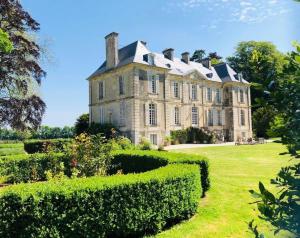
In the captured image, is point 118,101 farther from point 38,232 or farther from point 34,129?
point 38,232

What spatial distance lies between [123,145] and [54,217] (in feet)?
43.6

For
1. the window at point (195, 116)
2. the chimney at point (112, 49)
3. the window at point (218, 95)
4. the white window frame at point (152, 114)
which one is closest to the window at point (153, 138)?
the white window frame at point (152, 114)

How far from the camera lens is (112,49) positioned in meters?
32.0

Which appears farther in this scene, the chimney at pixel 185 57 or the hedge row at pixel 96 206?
the chimney at pixel 185 57

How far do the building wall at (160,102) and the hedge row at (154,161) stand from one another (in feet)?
50.5

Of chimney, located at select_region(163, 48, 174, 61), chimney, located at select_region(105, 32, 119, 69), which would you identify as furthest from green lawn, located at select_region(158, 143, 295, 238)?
chimney, located at select_region(163, 48, 174, 61)

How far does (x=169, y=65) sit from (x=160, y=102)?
14.6 ft

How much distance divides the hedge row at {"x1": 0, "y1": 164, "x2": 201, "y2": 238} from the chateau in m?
21.9

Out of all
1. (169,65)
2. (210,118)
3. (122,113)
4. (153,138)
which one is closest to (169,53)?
(169,65)

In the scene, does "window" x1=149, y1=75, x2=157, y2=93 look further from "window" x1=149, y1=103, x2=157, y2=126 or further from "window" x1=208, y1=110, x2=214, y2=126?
"window" x1=208, y1=110, x2=214, y2=126

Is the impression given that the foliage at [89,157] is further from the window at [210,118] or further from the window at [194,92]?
the window at [210,118]

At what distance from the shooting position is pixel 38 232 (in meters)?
5.62

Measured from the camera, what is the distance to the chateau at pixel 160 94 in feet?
98.5

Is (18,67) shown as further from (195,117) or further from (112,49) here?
(195,117)
